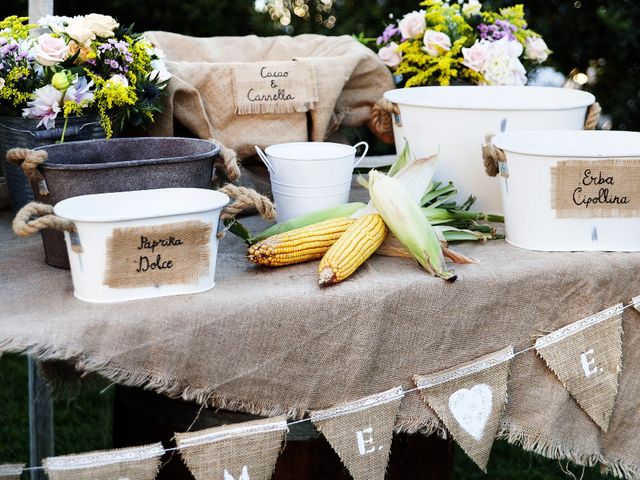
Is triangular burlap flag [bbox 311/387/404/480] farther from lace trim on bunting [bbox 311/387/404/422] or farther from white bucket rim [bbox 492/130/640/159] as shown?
white bucket rim [bbox 492/130/640/159]

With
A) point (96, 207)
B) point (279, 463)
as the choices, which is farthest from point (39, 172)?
point (279, 463)

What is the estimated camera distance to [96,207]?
4.55ft

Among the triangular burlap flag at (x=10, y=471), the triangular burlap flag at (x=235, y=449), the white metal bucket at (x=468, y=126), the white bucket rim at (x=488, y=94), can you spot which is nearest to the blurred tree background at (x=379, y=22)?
the white bucket rim at (x=488, y=94)

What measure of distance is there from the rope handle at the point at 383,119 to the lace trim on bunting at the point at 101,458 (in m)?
0.94

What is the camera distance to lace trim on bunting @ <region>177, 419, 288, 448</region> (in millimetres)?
1279

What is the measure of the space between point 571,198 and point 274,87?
2.29 ft

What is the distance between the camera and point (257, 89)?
1859mm

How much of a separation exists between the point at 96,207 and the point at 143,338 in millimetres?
263

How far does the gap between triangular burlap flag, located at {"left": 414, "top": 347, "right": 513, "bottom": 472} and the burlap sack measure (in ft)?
2.33

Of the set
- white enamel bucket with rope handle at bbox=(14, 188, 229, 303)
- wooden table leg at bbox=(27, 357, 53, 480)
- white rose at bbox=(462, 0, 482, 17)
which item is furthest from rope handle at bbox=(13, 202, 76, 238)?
white rose at bbox=(462, 0, 482, 17)

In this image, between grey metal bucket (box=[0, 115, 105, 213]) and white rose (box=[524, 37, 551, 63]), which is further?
white rose (box=[524, 37, 551, 63])

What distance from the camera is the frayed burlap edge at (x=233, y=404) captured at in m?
1.20

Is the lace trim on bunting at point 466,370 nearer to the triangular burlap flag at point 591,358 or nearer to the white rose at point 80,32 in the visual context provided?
the triangular burlap flag at point 591,358

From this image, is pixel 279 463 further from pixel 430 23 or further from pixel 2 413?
pixel 2 413
